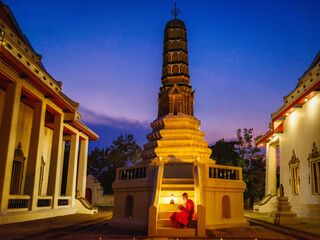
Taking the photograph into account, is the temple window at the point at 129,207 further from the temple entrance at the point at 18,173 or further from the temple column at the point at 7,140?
the temple entrance at the point at 18,173

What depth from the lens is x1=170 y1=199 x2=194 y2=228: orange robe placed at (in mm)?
9523

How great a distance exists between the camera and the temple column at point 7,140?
12.0 metres

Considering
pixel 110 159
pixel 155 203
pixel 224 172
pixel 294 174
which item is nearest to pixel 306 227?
pixel 224 172

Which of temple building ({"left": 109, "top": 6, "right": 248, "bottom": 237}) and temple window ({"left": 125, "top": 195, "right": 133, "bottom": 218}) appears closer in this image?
temple building ({"left": 109, "top": 6, "right": 248, "bottom": 237})

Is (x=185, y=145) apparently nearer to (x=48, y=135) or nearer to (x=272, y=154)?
(x=48, y=135)

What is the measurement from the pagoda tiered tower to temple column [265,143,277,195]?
9480 millimetres

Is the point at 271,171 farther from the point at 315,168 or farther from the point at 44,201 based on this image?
the point at 44,201

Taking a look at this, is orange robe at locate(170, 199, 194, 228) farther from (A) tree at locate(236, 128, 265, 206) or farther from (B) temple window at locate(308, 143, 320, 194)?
(A) tree at locate(236, 128, 265, 206)

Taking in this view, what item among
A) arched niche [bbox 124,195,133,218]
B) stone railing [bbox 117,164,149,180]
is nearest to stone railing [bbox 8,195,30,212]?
stone railing [bbox 117,164,149,180]

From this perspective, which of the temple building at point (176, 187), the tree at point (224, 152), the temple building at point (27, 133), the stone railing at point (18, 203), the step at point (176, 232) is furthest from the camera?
the tree at point (224, 152)

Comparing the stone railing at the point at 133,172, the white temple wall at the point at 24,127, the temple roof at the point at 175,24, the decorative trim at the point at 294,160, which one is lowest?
the stone railing at the point at 133,172

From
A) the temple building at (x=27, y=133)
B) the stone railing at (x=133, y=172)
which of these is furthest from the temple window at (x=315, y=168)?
the temple building at (x=27, y=133)

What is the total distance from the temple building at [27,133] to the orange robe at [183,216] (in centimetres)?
719

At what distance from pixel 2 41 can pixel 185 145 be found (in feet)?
34.3
